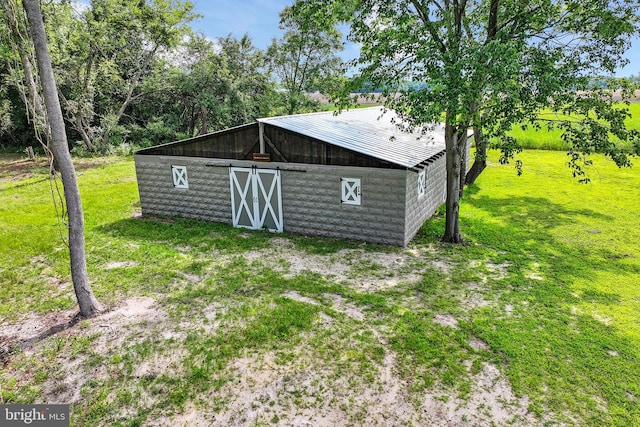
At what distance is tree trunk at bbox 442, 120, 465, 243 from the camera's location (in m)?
10.4

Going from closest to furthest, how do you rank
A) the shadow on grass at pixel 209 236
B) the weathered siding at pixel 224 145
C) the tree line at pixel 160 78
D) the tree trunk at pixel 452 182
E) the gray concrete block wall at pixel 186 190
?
the tree trunk at pixel 452 182 < the shadow on grass at pixel 209 236 < the weathered siding at pixel 224 145 < the gray concrete block wall at pixel 186 190 < the tree line at pixel 160 78

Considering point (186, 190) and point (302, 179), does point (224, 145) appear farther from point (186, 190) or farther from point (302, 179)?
point (302, 179)

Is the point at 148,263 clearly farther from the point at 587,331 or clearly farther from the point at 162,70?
the point at 162,70

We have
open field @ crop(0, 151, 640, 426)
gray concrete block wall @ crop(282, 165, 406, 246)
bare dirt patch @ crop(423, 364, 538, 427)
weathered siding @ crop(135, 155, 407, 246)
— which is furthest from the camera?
weathered siding @ crop(135, 155, 407, 246)

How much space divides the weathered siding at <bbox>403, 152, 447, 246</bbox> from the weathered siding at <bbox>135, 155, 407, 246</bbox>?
1.07 ft

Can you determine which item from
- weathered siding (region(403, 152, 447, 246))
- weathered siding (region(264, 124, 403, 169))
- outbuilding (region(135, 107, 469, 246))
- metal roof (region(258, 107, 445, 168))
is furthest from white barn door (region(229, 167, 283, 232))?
weathered siding (region(403, 152, 447, 246))

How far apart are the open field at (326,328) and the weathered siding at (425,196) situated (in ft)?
1.71

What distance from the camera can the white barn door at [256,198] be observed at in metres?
11.6

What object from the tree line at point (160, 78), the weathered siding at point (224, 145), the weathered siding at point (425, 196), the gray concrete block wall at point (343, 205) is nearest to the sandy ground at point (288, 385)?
the gray concrete block wall at point (343, 205)

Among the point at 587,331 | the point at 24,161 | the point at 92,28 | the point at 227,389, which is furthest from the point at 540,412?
the point at 24,161

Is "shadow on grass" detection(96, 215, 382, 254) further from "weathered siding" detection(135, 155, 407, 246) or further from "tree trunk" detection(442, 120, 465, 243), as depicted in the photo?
"tree trunk" detection(442, 120, 465, 243)

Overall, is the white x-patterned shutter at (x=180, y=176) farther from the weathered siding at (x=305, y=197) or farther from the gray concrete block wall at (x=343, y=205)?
the gray concrete block wall at (x=343, y=205)

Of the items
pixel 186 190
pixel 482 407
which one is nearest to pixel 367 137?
pixel 186 190

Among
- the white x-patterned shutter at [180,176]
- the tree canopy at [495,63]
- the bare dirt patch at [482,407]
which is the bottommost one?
the bare dirt patch at [482,407]
